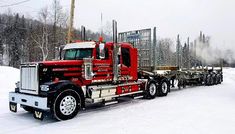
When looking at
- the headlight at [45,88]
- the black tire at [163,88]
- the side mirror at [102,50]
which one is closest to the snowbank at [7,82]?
the headlight at [45,88]

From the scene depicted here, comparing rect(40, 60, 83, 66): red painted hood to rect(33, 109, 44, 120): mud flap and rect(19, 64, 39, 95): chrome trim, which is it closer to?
rect(19, 64, 39, 95): chrome trim

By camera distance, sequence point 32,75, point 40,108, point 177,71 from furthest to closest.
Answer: point 177,71 < point 32,75 < point 40,108

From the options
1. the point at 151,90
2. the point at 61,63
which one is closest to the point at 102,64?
the point at 61,63

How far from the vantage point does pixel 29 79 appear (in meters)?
6.96

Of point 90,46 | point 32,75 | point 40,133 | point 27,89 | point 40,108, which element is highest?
point 90,46

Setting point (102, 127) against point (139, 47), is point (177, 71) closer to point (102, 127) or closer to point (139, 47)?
point (139, 47)

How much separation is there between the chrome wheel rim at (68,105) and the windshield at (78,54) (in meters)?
1.73

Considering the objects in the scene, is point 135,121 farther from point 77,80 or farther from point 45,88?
point 45,88

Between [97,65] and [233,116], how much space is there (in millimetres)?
4755

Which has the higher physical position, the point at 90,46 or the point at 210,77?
the point at 90,46

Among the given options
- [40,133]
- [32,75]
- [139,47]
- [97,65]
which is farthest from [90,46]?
[139,47]

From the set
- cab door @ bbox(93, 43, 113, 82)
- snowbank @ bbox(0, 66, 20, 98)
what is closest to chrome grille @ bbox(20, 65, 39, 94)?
cab door @ bbox(93, 43, 113, 82)

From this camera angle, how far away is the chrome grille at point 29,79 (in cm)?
673

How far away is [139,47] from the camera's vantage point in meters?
11.9
